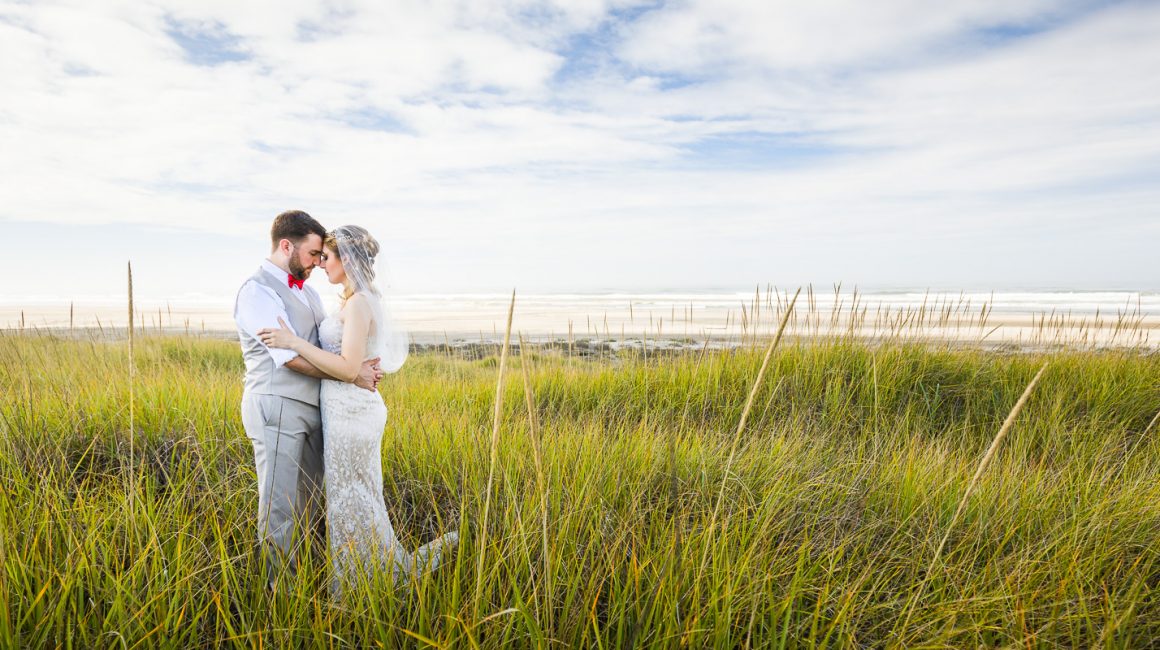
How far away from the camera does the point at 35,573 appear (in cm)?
243

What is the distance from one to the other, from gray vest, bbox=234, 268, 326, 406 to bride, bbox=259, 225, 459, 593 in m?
0.09

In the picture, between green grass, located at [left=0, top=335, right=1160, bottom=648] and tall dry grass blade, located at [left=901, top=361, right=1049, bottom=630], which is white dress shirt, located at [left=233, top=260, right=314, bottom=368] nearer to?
green grass, located at [left=0, top=335, right=1160, bottom=648]

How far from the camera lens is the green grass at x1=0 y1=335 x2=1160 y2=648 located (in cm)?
225

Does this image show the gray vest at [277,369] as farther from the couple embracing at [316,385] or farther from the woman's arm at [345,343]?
the woman's arm at [345,343]

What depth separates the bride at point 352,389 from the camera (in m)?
3.07

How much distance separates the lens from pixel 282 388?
10.5 ft

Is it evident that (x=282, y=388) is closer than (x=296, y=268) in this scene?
Yes

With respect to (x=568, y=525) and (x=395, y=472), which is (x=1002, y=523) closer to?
(x=568, y=525)

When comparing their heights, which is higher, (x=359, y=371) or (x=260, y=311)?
(x=260, y=311)

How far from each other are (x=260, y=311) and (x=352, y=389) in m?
0.59

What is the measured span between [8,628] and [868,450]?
17.0 ft

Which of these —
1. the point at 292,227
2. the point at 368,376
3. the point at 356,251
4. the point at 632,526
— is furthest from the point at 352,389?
the point at 632,526

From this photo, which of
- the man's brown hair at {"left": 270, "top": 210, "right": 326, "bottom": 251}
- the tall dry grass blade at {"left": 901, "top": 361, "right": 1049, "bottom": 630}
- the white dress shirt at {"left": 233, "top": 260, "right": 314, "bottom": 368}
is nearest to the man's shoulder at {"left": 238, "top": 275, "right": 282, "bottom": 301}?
the white dress shirt at {"left": 233, "top": 260, "right": 314, "bottom": 368}

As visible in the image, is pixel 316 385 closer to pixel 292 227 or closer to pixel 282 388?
pixel 282 388
